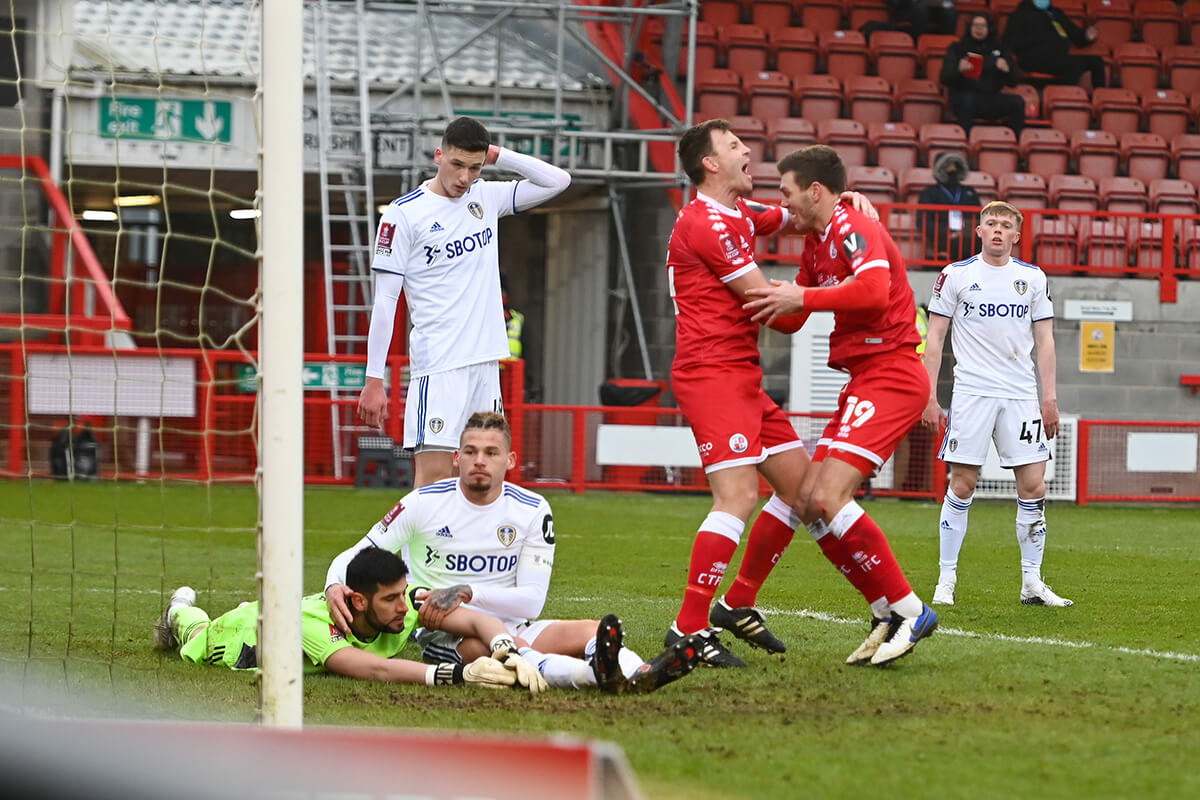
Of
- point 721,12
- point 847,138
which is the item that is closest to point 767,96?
point 847,138

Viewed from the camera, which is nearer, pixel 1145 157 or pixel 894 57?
pixel 1145 157

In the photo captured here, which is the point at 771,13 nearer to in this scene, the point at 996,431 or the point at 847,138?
the point at 847,138

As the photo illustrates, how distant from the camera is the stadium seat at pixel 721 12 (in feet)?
60.2

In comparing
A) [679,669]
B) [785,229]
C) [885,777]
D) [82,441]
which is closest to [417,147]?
[82,441]

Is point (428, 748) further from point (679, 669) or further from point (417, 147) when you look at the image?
point (417, 147)

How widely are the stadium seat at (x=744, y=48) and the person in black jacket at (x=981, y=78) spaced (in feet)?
7.42

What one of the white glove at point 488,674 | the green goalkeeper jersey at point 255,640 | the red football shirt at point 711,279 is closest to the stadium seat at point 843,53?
the red football shirt at point 711,279

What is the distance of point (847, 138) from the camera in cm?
1659

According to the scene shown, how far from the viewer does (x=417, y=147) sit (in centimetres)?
1599

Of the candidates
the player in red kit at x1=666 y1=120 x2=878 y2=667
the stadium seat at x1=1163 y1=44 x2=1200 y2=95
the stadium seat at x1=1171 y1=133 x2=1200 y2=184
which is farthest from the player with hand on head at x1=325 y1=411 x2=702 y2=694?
the stadium seat at x1=1163 y1=44 x2=1200 y2=95

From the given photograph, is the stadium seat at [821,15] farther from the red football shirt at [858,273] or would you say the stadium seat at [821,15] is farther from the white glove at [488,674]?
the white glove at [488,674]

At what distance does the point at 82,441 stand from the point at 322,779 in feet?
43.0

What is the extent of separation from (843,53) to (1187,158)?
427 cm

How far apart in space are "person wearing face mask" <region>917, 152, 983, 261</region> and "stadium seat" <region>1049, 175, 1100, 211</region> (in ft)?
5.03
